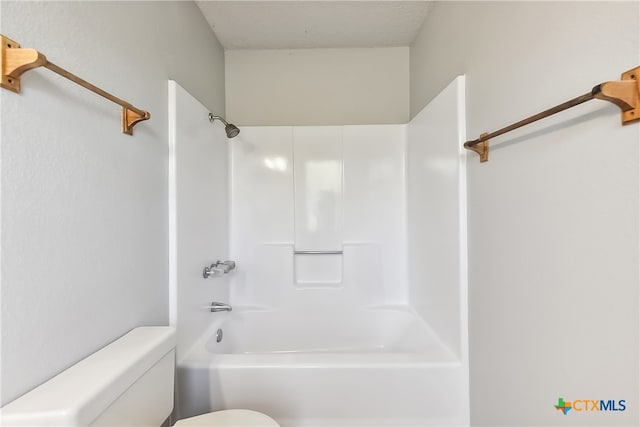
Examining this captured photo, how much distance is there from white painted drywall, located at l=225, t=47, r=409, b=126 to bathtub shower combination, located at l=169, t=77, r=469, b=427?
0.20m

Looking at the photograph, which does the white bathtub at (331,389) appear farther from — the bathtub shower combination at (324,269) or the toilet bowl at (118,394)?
the toilet bowl at (118,394)

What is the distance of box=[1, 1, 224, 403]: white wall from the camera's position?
2.32 feet

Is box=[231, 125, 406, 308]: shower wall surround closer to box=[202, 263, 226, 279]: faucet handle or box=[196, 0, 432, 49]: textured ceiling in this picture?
box=[202, 263, 226, 279]: faucet handle

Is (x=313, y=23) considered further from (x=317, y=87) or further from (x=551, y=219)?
(x=551, y=219)

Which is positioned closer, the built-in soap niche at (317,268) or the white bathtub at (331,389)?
the white bathtub at (331,389)

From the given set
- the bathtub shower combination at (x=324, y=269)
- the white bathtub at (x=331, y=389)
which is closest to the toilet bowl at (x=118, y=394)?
the white bathtub at (x=331, y=389)

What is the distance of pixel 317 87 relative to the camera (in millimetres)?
2492

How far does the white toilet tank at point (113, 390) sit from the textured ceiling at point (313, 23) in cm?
193

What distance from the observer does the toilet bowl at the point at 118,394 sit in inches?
25.9

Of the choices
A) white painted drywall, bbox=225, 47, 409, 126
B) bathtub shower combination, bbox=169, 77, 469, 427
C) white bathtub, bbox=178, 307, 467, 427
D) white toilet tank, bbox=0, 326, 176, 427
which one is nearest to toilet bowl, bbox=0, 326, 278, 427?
white toilet tank, bbox=0, 326, 176, 427

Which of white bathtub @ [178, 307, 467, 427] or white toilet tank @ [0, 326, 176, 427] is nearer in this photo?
white toilet tank @ [0, 326, 176, 427]

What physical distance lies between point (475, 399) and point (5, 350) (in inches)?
62.9

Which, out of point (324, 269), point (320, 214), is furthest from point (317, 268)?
point (320, 214)

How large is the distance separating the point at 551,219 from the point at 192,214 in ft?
5.11
